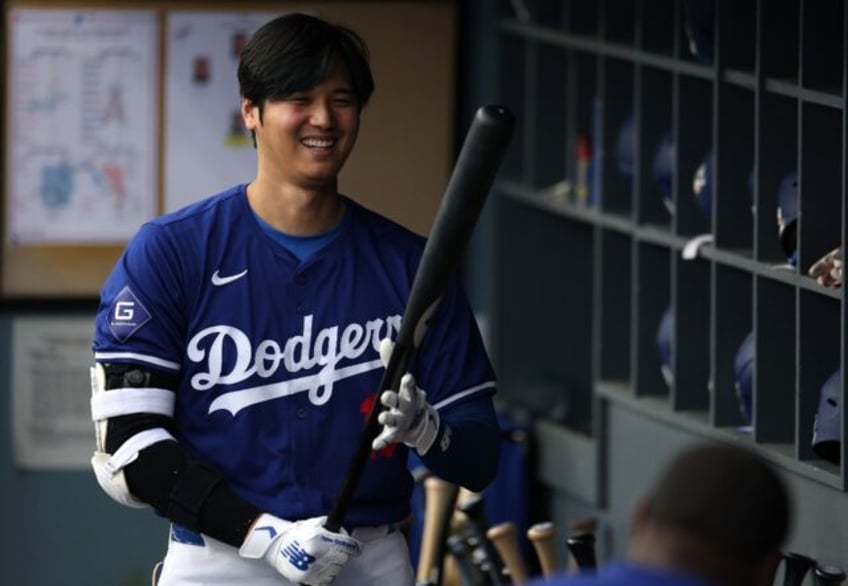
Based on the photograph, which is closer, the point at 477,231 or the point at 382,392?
the point at 382,392

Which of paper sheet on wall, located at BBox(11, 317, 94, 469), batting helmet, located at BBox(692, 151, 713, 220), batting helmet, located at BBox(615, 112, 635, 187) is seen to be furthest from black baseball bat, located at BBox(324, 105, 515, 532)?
paper sheet on wall, located at BBox(11, 317, 94, 469)

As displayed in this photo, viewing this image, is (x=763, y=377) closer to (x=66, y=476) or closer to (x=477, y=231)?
(x=477, y=231)

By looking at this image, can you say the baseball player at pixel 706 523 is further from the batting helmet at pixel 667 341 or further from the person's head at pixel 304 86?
the batting helmet at pixel 667 341

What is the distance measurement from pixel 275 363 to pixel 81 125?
3197mm

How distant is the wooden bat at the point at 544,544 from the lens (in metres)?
4.62

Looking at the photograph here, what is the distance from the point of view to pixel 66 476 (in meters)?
6.16

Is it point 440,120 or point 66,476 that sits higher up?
point 440,120

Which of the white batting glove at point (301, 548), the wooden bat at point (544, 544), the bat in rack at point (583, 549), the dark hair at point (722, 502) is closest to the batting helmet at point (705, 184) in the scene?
the wooden bat at point (544, 544)

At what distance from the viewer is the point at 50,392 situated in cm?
621

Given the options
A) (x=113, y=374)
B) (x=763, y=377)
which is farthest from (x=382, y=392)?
(x=763, y=377)

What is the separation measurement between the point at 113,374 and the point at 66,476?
126 inches

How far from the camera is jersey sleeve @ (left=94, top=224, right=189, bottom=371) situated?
9.94 feet

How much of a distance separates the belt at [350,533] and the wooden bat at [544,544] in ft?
4.88

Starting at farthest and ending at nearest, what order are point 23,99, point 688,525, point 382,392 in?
1. point 23,99
2. point 382,392
3. point 688,525
